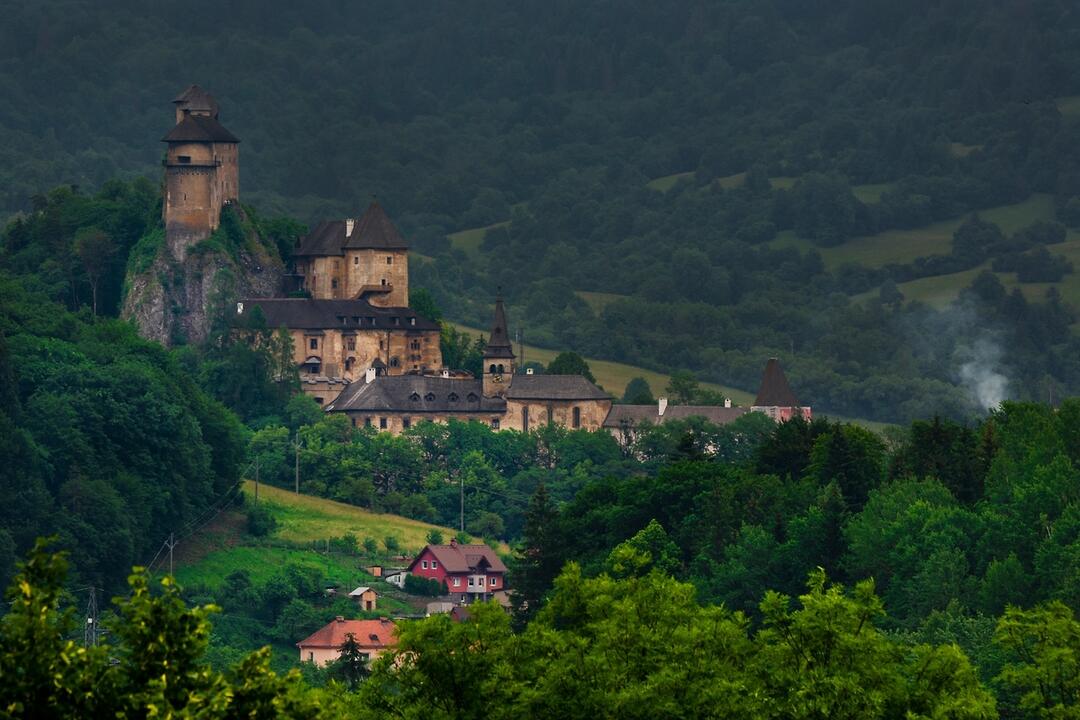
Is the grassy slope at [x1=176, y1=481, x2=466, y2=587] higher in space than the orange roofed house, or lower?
higher

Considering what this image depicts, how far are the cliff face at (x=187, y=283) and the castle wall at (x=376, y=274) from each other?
4.81m

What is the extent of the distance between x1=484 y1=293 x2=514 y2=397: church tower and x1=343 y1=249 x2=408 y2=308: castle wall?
17.1ft

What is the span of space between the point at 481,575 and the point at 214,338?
1172 inches

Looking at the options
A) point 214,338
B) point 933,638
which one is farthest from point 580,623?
point 214,338

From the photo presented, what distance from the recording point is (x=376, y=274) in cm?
15662

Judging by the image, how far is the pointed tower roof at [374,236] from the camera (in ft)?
513

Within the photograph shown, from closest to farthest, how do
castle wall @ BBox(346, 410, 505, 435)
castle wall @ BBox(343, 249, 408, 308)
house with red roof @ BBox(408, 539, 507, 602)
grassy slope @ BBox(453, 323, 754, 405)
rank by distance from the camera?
house with red roof @ BBox(408, 539, 507, 602)
castle wall @ BBox(346, 410, 505, 435)
castle wall @ BBox(343, 249, 408, 308)
grassy slope @ BBox(453, 323, 754, 405)

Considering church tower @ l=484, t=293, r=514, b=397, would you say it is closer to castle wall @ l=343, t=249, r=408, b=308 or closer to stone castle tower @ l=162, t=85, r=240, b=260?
castle wall @ l=343, t=249, r=408, b=308

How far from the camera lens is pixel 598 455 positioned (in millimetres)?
148375

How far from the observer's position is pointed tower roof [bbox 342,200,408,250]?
513 feet

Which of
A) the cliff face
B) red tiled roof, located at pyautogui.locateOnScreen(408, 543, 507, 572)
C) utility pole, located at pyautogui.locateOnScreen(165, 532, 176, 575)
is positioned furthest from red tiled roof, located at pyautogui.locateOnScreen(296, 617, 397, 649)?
the cliff face

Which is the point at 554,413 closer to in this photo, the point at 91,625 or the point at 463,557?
the point at 463,557

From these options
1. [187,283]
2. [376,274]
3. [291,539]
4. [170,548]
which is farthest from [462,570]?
[376,274]

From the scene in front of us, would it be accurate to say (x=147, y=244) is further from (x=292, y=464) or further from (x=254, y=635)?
(x=254, y=635)
